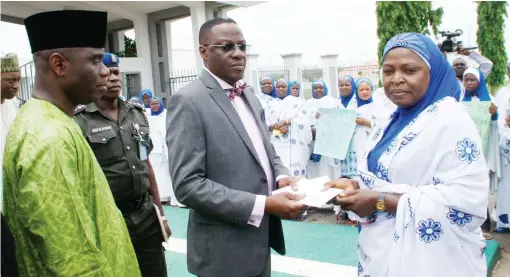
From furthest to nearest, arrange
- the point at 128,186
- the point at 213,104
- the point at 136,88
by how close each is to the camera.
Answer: the point at 136,88 → the point at 128,186 → the point at 213,104

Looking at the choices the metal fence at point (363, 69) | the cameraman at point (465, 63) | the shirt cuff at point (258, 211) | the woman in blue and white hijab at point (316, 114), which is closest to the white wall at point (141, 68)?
the metal fence at point (363, 69)

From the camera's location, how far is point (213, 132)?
202cm

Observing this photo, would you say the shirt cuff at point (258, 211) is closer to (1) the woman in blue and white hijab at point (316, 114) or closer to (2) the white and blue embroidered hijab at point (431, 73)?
(2) the white and blue embroidered hijab at point (431, 73)

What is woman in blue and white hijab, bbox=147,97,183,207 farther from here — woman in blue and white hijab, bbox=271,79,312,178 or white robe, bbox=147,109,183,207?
woman in blue and white hijab, bbox=271,79,312,178

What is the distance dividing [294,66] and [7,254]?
1411cm

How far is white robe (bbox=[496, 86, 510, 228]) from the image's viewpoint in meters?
4.99

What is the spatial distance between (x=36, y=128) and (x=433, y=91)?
5.52ft

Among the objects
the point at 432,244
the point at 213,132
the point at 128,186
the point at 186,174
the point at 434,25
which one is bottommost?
the point at 432,244

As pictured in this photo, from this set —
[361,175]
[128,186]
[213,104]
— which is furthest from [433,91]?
[128,186]

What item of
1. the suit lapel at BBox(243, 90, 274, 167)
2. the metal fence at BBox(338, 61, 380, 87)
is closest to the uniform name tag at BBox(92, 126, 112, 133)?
the suit lapel at BBox(243, 90, 274, 167)

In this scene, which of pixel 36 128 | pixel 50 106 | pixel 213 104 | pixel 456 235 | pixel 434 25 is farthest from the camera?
pixel 434 25

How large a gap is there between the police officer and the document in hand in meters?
1.02

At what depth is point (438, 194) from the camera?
1771 millimetres

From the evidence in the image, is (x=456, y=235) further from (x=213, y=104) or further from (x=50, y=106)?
(x=50, y=106)
